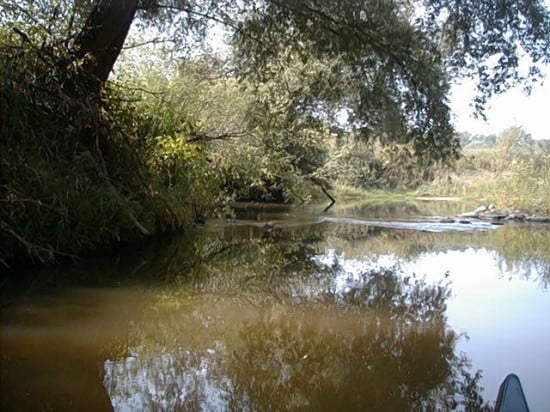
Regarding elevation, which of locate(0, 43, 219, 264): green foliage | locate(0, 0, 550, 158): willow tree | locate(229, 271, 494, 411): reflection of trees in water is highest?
locate(0, 0, 550, 158): willow tree

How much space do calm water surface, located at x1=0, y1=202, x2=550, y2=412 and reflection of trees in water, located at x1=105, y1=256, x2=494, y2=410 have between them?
0.04 feet

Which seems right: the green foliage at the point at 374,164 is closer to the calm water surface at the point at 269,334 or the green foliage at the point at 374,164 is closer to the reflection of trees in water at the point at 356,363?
the calm water surface at the point at 269,334

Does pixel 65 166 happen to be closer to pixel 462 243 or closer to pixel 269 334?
pixel 269 334

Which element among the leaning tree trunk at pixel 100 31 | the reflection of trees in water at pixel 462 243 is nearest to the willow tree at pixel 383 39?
the leaning tree trunk at pixel 100 31

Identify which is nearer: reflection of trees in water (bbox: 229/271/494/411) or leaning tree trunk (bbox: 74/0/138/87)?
reflection of trees in water (bbox: 229/271/494/411)

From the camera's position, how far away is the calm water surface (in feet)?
9.51

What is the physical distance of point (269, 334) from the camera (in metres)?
4.05

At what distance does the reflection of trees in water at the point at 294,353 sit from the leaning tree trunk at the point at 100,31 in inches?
124

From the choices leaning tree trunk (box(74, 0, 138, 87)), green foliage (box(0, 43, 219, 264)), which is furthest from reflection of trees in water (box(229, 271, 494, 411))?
leaning tree trunk (box(74, 0, 138, 87))

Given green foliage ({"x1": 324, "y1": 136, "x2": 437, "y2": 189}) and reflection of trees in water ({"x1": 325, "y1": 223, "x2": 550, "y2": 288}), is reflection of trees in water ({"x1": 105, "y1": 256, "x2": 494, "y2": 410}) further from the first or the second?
green foliage ({"x1": 324, "y1": 136, "x2": 437, "y2": 189})

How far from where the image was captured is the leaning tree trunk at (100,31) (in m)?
6.63

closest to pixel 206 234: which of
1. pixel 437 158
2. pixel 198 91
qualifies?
pixel 198 91

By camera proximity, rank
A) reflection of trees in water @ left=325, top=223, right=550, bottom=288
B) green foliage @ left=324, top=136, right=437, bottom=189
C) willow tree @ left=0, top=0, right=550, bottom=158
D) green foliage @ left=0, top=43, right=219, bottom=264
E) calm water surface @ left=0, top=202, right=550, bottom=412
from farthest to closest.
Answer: green foliage @ left=324, top=136, right=437, bottom=189 → reflection of trees in water @ left=325, top=223, right=550, bottom=288 → willow tree @ left=0, top=0, right=550, bottom=158 → green foliage @ left=0, top=43, right=219, bottom=264 → calm water surface @ left=0, top=202, right=550, bottom=412

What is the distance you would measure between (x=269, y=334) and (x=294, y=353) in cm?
45
